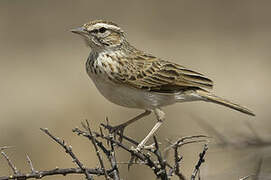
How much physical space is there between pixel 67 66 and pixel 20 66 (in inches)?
43.1

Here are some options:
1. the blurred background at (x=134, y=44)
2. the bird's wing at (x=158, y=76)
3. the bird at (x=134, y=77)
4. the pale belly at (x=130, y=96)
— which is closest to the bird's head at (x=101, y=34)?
the bird at (x=134, y=77)

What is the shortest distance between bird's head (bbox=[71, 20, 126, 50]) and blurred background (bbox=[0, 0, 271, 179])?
4002 millimetres

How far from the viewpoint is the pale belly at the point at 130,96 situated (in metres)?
6.83

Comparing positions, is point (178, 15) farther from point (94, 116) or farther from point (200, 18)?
point (94, 116)

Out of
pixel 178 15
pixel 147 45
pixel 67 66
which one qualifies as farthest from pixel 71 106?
pixel 178 15

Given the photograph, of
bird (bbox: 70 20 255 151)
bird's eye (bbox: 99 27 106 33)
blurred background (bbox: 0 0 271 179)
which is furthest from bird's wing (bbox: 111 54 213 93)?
blurred background (bbox: 0 0 271 179)

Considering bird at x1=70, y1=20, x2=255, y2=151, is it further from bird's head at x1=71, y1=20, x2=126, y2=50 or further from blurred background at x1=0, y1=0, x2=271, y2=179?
blurred background at x1=0, y1=0, x2=271, y2=179

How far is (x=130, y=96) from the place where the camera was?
22.7ft

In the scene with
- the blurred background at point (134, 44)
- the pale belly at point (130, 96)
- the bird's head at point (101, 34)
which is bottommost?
the blurred background at point (134, 44)

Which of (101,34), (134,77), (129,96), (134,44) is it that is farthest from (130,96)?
(134,44)

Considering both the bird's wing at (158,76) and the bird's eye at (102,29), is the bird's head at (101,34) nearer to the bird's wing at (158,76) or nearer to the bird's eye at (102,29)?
the bird's eye at (102,29)

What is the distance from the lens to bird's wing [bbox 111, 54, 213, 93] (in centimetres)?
725

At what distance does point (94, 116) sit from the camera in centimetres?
1373

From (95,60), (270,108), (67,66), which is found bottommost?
(270,108)
